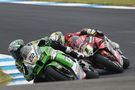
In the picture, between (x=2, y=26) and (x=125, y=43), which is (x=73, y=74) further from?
(x=2, y=26)

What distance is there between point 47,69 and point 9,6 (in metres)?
12.5

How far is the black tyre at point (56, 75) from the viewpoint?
662 cm

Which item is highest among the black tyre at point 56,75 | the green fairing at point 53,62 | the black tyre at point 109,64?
the green fairing at point 53,62

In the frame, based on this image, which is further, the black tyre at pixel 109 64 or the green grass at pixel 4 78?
the black tyre at pixel 109 64

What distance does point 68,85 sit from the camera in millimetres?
4336

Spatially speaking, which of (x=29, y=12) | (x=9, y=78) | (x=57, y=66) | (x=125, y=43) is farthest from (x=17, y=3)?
(x=57, y=66)

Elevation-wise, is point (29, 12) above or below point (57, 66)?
below

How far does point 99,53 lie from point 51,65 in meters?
1.66

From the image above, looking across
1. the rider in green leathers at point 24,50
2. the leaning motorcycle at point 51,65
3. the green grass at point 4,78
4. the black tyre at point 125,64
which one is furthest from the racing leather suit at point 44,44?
the black tyre at point 125,64

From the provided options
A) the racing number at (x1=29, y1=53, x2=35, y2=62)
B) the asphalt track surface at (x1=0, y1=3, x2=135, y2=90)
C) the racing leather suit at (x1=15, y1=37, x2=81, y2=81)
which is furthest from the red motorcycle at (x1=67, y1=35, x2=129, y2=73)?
the racing number at (x1=29, y1=53, x2=35, y2=62)

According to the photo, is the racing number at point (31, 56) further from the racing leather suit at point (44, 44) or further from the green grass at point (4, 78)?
the green grass at point (4, 78)

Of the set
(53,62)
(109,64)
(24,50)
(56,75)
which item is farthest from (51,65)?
(109,64)

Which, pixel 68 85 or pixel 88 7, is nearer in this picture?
pixel 68 85

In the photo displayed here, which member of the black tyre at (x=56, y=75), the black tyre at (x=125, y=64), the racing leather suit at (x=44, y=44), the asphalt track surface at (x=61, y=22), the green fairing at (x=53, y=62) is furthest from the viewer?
the asphalt track surface at (x=61, y=22)
